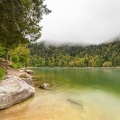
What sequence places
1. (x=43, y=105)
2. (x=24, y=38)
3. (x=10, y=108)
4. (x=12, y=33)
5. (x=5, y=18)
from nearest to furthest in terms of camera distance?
(x=10, y=108), (x=43, y=105), (x=5, y=18), (x=12, y=33), (x=24, y=38)

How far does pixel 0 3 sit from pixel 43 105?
29.0ft

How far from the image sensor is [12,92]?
1405cm

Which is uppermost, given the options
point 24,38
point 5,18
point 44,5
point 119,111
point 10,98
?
point 44,5

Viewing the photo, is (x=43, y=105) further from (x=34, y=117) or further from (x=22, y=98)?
(x=34, y=117)

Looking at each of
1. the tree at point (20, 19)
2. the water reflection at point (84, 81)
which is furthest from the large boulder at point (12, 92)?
the water reflection at point (84, 81)

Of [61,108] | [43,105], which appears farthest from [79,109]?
[43,105]

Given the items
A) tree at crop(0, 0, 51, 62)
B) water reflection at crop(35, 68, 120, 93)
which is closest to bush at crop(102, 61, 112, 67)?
water reflection at crop(35, 68, 120, 93)

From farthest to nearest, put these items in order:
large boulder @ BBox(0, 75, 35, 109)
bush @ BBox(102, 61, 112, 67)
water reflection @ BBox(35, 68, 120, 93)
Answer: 1. bush @ BBox(102, 61, 112, 67)
2. water reflection @ BBox(35, 68, 120, 93)
3. large boulder @ BBox(0, 75, 35, 109)

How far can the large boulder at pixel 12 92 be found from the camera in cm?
1325

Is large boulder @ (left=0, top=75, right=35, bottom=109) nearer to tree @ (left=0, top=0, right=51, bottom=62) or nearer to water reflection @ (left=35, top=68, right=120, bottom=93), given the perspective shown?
tree @ (left=0, top=0, right=51, bottom=62)

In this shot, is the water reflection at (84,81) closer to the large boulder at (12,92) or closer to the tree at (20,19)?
the tree at (20,19)

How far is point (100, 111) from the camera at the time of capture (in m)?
13.8

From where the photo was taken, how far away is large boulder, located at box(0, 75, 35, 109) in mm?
A: 13245

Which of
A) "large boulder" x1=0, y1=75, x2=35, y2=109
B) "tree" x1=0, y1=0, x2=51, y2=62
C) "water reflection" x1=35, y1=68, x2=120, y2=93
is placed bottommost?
"water reflection" x1=35, y1=68, x2=120, y2=93
